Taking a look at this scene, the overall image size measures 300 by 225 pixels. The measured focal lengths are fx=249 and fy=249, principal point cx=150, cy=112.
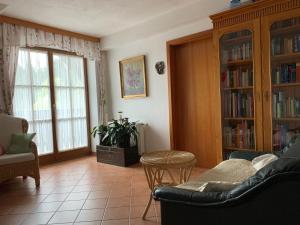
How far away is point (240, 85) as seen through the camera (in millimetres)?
2781

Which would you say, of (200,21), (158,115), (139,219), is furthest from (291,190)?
(158,115)

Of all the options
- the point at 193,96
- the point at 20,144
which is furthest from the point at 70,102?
the point at 193,96

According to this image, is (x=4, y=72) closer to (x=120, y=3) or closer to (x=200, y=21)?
(x=120, y=3)

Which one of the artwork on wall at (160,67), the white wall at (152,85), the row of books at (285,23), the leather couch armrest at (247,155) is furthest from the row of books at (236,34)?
the artwork on wall at (160,67)

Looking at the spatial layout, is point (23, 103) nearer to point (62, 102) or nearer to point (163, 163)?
point (62, 102)

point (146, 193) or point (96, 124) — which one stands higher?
point (96, 124)

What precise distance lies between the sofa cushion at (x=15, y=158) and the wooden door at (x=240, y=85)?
239cm

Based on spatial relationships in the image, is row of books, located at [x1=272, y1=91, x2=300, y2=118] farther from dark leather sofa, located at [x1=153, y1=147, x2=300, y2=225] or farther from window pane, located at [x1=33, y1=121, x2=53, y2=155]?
window pane, located at [x1=33, y1=121, x2=53, y2=155]

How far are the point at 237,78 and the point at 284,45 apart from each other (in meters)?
0.56

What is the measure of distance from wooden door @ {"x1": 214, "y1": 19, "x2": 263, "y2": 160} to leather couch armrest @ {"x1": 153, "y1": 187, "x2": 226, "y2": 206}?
1.58 meters

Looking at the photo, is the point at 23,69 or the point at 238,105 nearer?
the point at 238,105

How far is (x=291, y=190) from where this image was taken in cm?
106

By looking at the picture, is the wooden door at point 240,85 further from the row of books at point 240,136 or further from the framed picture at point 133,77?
the framed picture at point 133,77

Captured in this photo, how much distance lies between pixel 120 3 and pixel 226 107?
1.96 metres
